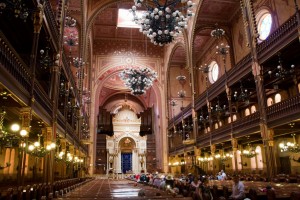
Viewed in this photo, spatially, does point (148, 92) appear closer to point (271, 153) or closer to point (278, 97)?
point (278, 97)

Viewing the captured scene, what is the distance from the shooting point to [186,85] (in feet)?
95.5

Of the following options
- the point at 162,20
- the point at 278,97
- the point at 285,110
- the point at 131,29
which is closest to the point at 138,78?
the point at 162,20

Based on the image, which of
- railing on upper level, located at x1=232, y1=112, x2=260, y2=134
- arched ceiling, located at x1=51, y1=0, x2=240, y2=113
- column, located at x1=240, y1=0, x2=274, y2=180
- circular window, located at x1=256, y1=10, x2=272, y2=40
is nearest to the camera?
column, located at x1=240, y1=0, x2=274, y2=180

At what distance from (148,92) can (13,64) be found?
28.7m

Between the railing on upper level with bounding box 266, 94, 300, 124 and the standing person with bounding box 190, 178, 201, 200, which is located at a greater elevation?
the railing on upper level with bounding box 266, 94, 300, 124

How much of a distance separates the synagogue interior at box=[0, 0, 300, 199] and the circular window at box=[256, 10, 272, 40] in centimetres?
10

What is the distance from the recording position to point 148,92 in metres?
34.6

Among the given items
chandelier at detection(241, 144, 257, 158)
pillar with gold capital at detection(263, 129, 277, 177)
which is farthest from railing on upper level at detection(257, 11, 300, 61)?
chandelier at detection(241, 144, 257, 158)

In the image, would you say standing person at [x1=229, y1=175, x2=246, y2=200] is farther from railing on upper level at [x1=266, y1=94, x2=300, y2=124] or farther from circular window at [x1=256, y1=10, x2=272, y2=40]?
circular window at [x1=256, y1=10, x2=272, y2=40]

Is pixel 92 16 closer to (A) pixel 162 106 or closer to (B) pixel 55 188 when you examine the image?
(A) pixel 162 106

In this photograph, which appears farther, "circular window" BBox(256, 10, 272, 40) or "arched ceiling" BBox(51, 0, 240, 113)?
"arched ceiling" BBox(51, 0, 240, 113)

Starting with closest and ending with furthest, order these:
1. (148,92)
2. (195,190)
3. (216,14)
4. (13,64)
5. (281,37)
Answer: (195,190), (13,64), (281,37), (216,14), (148,92)

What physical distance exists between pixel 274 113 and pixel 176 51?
17142 millimetres

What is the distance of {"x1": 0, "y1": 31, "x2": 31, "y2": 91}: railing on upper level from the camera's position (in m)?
5.45
